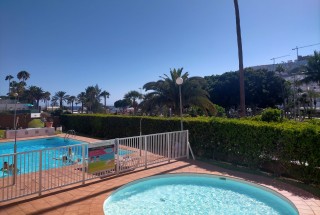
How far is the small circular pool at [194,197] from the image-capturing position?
6.55m

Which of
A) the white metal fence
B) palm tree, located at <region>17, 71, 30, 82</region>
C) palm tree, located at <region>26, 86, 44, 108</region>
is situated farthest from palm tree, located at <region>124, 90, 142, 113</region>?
the white metal fence

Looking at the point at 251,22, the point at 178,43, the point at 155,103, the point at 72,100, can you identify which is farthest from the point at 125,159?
the point at 72,100

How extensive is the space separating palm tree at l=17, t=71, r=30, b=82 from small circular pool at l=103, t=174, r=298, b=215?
80.3 metres

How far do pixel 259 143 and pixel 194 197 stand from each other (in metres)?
3.77

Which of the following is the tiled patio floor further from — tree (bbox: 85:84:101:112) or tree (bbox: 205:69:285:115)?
tree (bbox: 85:84:101:112)

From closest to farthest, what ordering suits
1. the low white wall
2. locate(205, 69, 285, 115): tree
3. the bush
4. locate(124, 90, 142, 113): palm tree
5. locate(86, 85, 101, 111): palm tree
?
the bush, the low white wall, locate(205, 69, 285, 115): tree, locate(124, 90, 142, 113): palm tree, locate(86, 85, 101, 111): palm tree

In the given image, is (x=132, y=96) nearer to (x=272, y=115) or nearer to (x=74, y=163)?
(x=74, y=163)

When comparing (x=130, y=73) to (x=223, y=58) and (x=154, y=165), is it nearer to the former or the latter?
(x=223, y=58)

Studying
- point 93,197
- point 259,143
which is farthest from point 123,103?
point 93,197

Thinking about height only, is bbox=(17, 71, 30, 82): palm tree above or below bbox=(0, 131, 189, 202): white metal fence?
above

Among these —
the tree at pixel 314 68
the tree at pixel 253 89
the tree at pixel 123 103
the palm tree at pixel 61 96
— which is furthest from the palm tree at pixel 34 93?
the tree at pixel 314 68

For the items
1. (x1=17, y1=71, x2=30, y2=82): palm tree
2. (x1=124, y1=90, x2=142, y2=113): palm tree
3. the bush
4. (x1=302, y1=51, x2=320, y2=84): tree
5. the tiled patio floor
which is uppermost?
(x1=17, y1=71, x2=30, y2=82): palm tree

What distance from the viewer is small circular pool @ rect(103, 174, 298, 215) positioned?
21.5ft

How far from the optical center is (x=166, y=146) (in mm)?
10867
